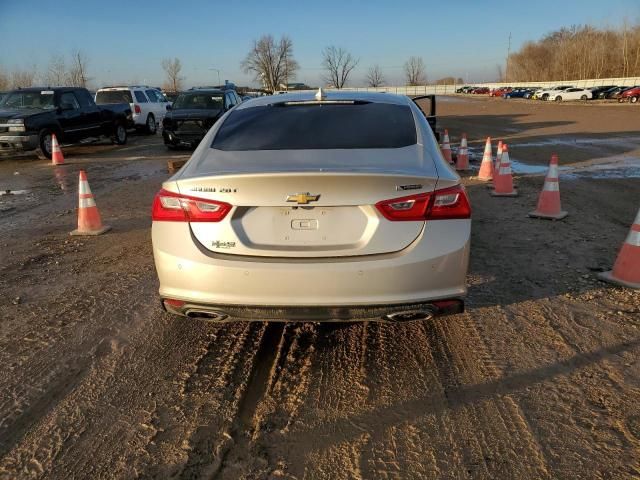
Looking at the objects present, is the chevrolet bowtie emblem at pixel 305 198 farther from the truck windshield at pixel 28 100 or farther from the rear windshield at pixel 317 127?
the truck windshield at pixel 28 100

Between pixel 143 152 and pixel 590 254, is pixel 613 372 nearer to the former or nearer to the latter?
pixel 590 254

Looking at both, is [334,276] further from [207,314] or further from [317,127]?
[317,127]

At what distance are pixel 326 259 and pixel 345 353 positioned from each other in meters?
0.86

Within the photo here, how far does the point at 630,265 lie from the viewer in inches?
169

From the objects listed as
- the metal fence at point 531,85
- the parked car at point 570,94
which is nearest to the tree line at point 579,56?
the metal fence at point 531,85

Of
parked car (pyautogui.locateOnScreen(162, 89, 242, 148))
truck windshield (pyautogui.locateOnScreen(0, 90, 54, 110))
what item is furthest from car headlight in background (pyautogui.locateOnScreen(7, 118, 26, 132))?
parked car (pyautogui.locateOnScreen(162, 89, 242, 148))

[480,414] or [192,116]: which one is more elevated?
[192,116]

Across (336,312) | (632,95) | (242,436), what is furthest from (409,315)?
(632,95)

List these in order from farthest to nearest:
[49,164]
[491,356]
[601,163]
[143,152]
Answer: [143,152] < [49,164] < [601,163] < [491,356]

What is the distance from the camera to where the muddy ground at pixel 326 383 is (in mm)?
2326

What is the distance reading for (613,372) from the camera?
2994 millimetres

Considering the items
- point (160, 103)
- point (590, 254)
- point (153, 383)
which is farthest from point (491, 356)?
point (160, 103)

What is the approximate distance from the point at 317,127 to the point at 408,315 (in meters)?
1.56

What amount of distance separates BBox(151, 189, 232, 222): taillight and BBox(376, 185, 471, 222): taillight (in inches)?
35.7
